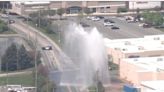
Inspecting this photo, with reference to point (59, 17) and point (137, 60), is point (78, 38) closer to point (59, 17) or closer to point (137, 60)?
point (137, 60)

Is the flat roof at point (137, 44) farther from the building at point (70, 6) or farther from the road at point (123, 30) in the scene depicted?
the building at point (70, 6)

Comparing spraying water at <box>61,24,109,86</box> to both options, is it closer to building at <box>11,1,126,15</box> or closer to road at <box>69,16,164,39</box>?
road at <box>69,16,164,39</box>

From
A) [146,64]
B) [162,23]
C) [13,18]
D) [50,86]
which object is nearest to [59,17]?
[13,18]

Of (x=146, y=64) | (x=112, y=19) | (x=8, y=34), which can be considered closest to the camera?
(x=146, y=64)

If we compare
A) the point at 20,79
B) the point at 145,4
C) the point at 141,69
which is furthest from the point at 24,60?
the point at 145,4

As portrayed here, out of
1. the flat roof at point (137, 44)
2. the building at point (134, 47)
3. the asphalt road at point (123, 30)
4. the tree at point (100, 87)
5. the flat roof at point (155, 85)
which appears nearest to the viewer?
the flat roof at point (155, 85)

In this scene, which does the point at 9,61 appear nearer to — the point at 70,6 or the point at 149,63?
the point at 149,63

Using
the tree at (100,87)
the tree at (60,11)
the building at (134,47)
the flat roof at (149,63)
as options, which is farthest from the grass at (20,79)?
the tree at (60,11)

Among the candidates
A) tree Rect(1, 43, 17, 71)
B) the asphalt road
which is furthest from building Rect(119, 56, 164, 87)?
the asphalt road
